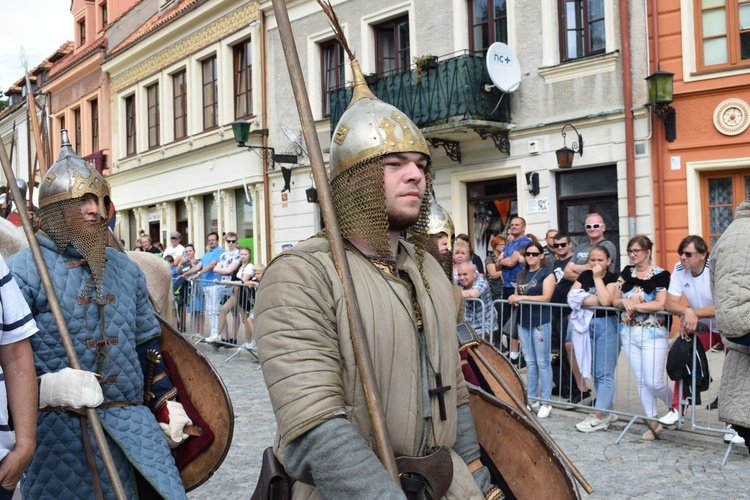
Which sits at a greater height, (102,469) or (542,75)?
(542,75)

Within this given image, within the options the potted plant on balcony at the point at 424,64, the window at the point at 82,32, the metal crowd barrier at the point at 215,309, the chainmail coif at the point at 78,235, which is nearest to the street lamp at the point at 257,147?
the potted plant on balcony at the point at 424,64

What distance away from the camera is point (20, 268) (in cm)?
312


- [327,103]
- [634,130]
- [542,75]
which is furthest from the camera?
[327,103]

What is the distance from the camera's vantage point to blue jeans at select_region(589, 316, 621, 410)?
271 inches

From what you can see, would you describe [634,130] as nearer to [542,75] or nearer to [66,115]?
[542,75]

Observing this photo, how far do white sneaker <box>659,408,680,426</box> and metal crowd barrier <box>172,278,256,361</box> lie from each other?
6.16m

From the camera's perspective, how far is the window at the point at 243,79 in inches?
788

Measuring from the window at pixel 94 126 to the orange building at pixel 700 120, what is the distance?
22.2 m

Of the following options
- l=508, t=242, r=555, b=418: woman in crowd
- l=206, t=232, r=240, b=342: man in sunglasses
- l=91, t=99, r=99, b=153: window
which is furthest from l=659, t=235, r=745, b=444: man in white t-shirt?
l=91, t=99, r=99, b=153: window

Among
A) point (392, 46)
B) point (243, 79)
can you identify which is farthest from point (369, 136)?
point (243, 79)

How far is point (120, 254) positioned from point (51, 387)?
2.63 feet

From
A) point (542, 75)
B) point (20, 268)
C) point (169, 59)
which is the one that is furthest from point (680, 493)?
point (169, 59)

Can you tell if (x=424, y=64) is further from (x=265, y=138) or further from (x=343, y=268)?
(x=343, y=268)

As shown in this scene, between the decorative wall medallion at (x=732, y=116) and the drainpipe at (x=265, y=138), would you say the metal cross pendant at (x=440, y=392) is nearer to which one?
the decorative wall medallion at (x=732, y=116)
